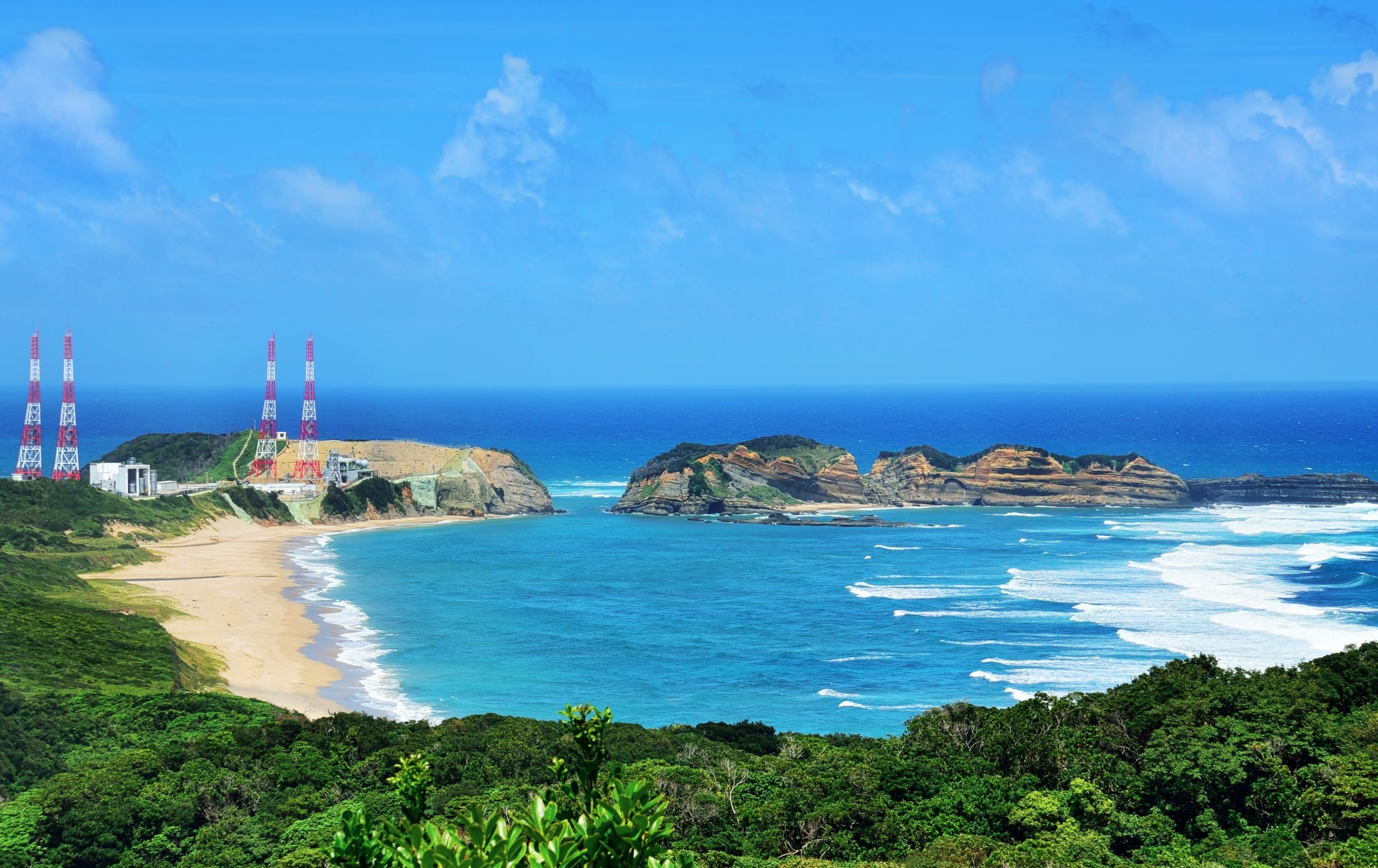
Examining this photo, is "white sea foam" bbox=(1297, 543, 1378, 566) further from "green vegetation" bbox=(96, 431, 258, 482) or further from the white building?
→ "green vegetation" bbox=(96, 431, 258, 482)

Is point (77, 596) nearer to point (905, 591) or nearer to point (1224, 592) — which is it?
point (905, 591)

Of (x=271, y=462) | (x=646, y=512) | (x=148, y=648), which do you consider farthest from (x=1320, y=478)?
(x=148, y=648)

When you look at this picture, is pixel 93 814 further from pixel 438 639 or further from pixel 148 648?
pixel 438 639

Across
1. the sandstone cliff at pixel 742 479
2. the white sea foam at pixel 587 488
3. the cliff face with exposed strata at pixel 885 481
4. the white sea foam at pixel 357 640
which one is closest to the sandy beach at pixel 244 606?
the white sea foam at pixel 357 640

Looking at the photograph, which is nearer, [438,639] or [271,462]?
[438,639]

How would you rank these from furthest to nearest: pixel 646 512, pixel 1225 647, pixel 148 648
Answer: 1. pixel 646 512
2. pixel 1225 647
3. pixel 148 648

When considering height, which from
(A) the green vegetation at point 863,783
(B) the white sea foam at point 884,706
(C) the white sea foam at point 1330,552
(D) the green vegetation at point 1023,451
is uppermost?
(D) the green vegetation at point 1023,451

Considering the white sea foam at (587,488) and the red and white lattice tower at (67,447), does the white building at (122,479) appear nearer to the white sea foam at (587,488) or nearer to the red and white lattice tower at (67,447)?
the red and white lattice tower at (67,447)
